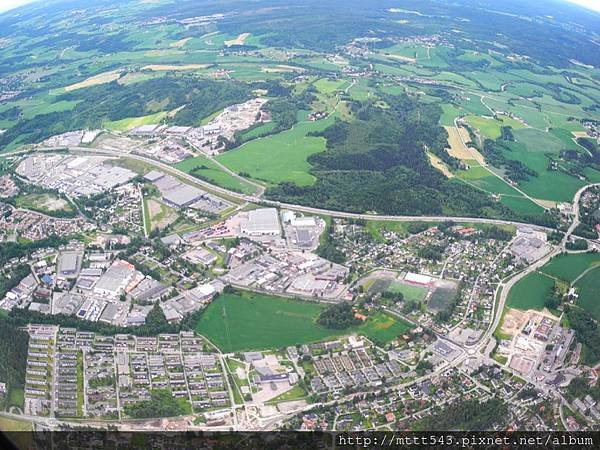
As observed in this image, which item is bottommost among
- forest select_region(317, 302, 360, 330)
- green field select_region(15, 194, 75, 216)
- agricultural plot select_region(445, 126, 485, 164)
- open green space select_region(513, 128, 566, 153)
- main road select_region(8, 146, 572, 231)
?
green field select_region(15, 194, 75, 216)

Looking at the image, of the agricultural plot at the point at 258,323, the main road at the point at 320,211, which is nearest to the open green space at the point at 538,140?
the main road at the point at 320,211

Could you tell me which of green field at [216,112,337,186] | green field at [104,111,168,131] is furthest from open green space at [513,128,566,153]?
green field at [104,111,168,131]

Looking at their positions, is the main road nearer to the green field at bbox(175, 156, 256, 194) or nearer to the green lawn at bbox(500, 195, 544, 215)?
the green field at bbox(175, 156, 256, 194)

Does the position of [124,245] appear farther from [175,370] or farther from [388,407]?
[388,407]

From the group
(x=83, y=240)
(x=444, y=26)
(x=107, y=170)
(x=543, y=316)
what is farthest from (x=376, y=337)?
(x=444, y=26)

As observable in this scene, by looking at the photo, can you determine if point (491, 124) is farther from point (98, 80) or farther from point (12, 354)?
point (12, 354)
